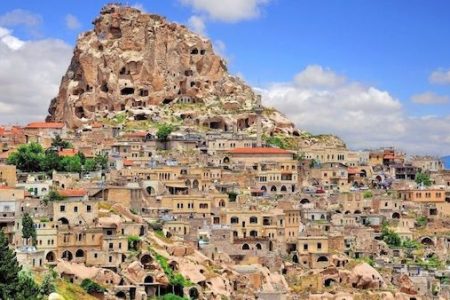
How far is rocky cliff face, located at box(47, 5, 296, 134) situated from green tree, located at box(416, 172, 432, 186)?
2116cm

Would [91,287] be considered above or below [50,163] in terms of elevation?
below

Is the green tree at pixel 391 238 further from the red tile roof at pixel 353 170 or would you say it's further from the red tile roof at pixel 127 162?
the red tile roof at pixel 127 162

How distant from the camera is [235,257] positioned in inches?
2923

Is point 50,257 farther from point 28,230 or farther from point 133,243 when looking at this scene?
point 133,243

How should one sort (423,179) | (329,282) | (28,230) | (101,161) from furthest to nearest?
(423,179) → (101,161) → (329,282) → (28,230)

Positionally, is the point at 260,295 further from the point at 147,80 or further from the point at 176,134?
the point at 147,80

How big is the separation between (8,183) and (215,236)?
18363mm

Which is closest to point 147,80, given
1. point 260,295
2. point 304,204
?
point 304,204

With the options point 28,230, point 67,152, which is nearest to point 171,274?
point 28,230

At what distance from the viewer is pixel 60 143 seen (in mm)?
101250

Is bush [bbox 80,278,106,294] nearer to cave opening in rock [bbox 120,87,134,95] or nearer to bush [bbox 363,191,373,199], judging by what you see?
bush [bbox 363,191,373,199]

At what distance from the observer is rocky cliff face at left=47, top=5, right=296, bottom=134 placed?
4803 inches

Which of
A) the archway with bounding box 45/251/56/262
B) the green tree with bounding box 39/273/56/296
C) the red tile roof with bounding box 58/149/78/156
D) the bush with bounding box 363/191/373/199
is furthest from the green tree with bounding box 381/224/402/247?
the green tree with bounding box 39/273/56/296

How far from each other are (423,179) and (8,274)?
2616 inches
